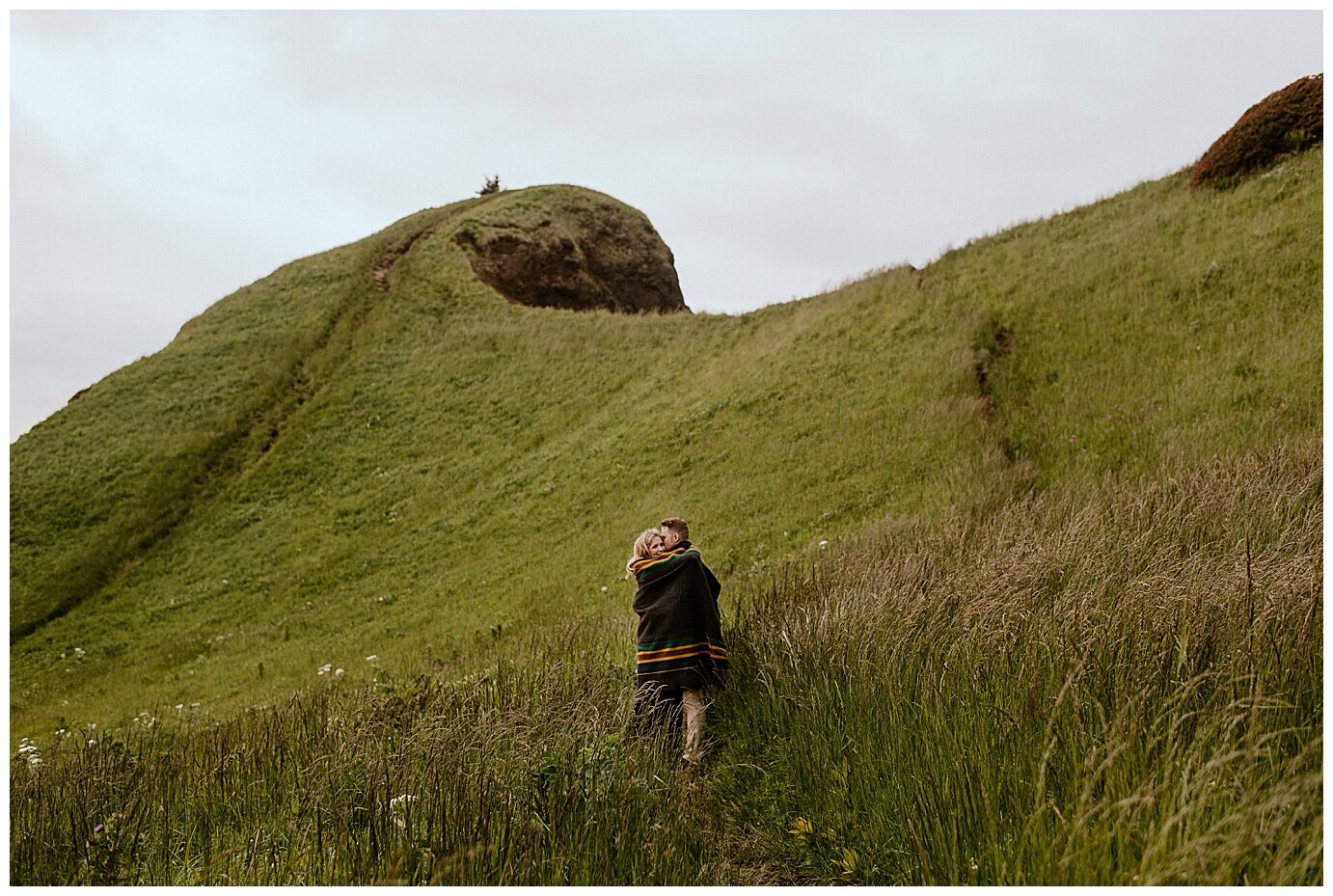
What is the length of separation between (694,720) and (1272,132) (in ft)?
80.6

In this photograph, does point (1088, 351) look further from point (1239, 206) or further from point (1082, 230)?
point (1082, 230)

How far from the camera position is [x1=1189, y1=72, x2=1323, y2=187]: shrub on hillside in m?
21.1

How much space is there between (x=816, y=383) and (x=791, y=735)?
596 inches

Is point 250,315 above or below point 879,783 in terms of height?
above

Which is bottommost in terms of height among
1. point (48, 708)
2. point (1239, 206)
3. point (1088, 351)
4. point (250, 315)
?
point (48, 708)

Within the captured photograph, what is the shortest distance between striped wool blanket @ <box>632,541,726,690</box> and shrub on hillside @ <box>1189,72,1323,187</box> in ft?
74.3

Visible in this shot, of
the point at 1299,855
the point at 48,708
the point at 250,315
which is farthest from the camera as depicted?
the point at 250,315

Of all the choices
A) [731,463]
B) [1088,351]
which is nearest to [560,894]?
[731,463]

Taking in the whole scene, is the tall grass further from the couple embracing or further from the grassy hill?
the couple embracing

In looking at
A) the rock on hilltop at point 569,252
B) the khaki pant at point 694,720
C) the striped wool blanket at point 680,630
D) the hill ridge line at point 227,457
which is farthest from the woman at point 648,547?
the rock on hilltop at point 569,252

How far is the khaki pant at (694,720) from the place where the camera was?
601cm

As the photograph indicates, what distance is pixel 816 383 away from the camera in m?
19.7

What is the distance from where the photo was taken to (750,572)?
11.8 meters

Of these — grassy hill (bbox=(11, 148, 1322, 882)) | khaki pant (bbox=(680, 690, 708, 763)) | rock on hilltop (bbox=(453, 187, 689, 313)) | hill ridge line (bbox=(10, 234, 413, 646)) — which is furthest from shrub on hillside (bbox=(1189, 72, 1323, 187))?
rock on hilltop (bbox=(453, 187, 689, 313))
